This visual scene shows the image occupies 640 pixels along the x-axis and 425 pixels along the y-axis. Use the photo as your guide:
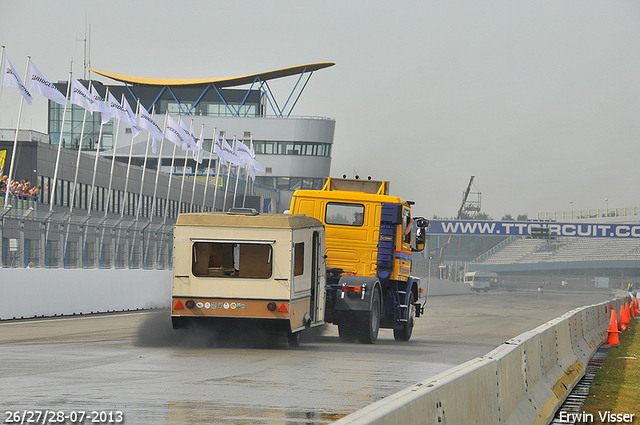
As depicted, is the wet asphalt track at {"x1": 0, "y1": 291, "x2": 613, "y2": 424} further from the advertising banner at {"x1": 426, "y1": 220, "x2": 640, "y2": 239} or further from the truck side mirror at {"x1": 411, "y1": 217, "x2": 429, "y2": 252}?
the advertising banner at {"x1": 426, "y1": 220, "x2": 640, "y2": 239}

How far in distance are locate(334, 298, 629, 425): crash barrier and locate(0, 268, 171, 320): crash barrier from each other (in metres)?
13.5

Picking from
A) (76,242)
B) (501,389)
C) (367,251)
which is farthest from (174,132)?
(501,389)

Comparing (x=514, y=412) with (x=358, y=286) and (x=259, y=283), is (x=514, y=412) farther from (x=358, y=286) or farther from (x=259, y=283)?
(x=358, y=286)

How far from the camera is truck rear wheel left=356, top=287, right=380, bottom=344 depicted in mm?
17156

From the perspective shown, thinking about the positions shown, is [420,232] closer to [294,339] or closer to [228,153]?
[294,339]

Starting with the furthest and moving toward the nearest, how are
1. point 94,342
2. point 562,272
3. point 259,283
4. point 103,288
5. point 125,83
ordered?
point 562,272
point 125,83
point 103,288
point 94,342
point 259,283

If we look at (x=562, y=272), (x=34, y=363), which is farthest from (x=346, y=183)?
(x=562, y=272)

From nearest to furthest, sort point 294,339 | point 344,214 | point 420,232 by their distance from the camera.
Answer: point 294,339 → point 344,214 → point 420,232

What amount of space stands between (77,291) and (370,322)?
11.2 m

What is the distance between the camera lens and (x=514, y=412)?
→ 800 cm

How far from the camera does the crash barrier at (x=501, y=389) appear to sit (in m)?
4.93

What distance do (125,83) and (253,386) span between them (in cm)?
9530

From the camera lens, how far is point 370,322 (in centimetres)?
1719

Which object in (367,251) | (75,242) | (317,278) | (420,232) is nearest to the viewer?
(317,278)
